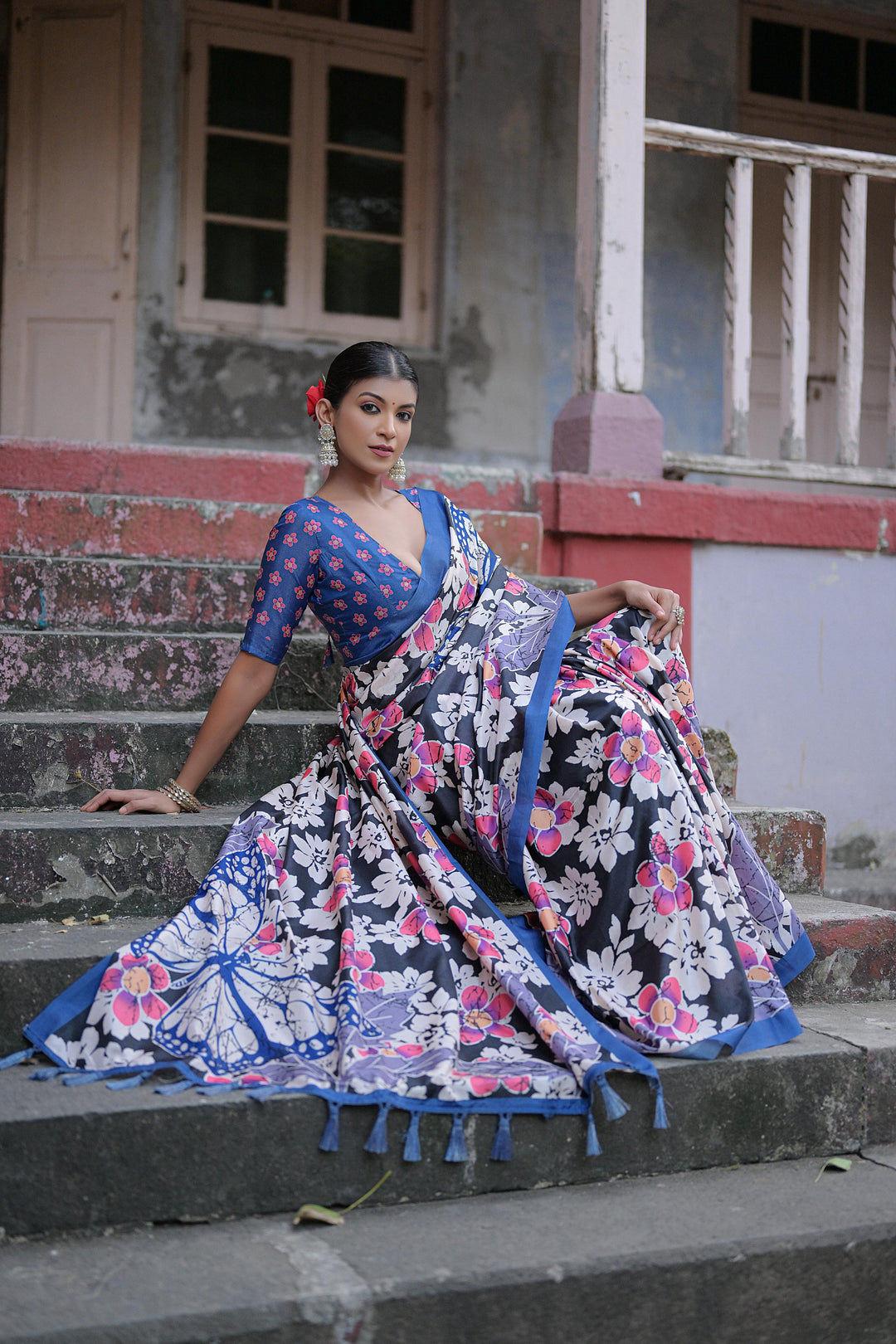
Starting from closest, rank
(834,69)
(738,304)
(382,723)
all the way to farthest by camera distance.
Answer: (382,723)
(738,304)
(834,69)

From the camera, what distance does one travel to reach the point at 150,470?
3697 mm

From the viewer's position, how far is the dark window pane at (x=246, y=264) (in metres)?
6.14

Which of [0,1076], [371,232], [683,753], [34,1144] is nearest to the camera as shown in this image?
[34,1144]

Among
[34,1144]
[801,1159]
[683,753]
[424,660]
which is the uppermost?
[424,660]

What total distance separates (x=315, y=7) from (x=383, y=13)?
0.34 m

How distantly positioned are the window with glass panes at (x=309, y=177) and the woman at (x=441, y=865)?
377 cm

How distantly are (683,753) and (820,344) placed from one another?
5.34 m

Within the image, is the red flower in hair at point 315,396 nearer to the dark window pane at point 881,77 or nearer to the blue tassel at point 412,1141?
the blue tassel at point 412,1141

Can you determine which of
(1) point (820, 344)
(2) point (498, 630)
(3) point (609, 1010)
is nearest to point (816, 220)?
(1) point (820, 344)

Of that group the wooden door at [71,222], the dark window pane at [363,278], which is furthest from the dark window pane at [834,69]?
the wooden door at [71,222]

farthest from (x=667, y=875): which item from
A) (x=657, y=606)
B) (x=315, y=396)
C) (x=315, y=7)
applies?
(x=315, y=7)

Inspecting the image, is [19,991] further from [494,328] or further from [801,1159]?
[494,328]

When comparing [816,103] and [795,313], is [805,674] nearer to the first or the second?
[795,313]

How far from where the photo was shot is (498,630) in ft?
8.72
